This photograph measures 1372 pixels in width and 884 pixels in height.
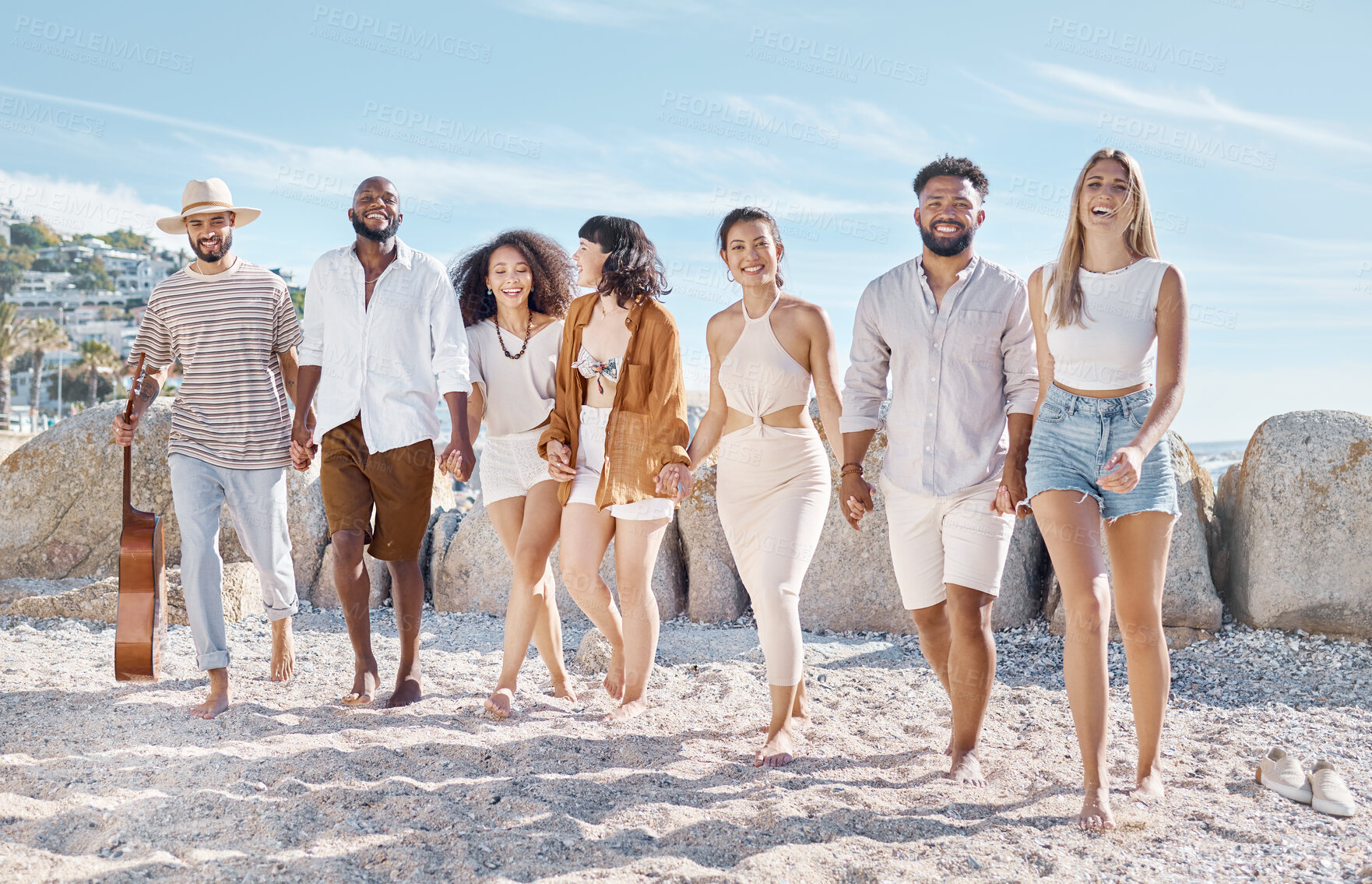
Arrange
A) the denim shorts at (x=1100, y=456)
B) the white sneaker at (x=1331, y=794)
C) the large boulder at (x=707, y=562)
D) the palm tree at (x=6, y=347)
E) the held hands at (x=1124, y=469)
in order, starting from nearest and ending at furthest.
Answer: the held hands at (x=1124, y=469) < the denim shorts at (x=1100, y=456) < the white sneaker at (x=1331, y=794) < the large boulder at (x=707, y=562) < the palm tree at (x=6, y=347)

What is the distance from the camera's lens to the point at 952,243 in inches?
154

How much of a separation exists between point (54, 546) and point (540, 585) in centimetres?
556

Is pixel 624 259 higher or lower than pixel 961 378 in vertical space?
higher

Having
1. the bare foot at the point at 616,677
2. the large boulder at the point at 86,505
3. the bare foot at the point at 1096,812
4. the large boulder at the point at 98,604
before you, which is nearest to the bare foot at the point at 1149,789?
the bare foot at the point at 1096,812

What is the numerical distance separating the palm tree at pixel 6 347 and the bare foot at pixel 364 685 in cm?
4862

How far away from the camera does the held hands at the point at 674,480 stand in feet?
14.5

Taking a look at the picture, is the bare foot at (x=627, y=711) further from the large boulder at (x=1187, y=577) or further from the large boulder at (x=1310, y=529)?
the large boulder at (x=1310, y=529)

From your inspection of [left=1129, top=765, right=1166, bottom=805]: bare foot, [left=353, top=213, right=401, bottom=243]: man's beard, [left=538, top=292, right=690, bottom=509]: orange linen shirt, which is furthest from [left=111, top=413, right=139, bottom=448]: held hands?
[left=1129, top=765, right=1166, bottom=805]: bare foot

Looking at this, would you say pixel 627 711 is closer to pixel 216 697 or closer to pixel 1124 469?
pixel 216 697

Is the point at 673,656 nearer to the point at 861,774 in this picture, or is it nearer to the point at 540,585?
the point at 540,585

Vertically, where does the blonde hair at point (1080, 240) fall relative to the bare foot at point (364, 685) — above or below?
above

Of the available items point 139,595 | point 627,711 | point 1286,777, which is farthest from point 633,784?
point 139,595

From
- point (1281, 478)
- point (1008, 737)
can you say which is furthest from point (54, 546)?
point (1281, 478)

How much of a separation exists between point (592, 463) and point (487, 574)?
11.3 feet
